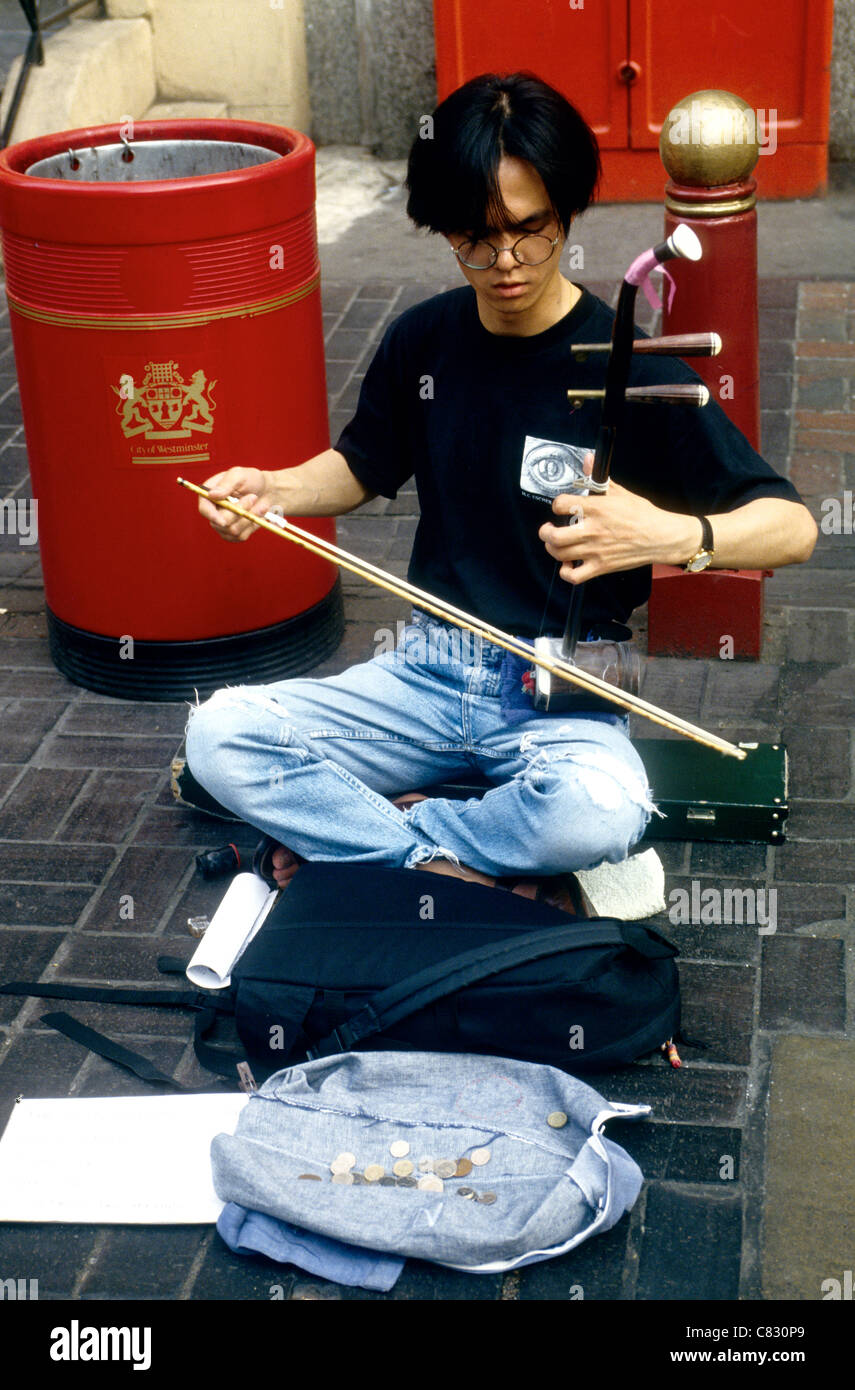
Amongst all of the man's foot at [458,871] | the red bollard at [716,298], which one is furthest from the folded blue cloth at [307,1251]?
the red bollard at [716,298]

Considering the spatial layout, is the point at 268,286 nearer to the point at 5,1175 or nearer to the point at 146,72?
the point at 5,1175

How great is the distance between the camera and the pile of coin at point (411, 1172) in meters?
2.24

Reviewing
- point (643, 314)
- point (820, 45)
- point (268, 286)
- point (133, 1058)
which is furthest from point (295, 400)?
point (820, 45)

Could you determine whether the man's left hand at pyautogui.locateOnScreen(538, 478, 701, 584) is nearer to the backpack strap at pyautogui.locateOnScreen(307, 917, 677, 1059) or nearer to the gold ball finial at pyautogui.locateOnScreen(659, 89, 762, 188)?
the backpack strap at pyautogui.locateOnScreen(307, 917, 677, 1059)

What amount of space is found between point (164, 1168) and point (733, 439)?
1483mm

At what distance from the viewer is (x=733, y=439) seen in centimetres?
256

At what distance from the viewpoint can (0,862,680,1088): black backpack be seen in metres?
2.46

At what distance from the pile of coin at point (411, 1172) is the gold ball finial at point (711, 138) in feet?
7.01

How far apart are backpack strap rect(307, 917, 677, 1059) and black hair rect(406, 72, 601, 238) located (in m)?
1.13

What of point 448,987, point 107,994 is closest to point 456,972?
point 448,987

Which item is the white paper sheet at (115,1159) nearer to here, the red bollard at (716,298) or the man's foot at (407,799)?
the man's foot at (407,799)

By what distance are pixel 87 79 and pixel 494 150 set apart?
482 centimetres

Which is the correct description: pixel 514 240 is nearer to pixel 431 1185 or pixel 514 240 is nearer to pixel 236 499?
pixel 236 499

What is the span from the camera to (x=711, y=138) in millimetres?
3273
